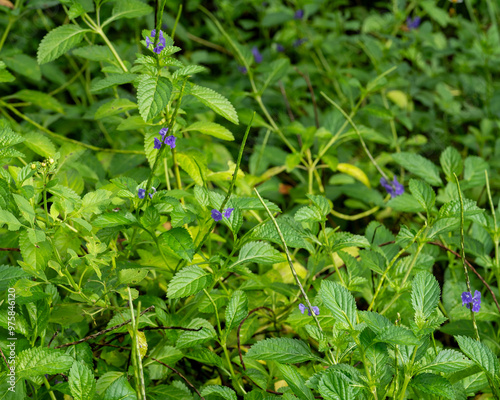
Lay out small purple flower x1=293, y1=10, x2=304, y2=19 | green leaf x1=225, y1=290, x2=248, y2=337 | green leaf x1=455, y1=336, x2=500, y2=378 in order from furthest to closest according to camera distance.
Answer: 1. small purple flower x1=293, y1=10, x2=304, y2=19
2. green leaf x1=225, y1=290, x2=248, y2=337
3. green leaf x1=455, y1=336, x2=500, y2=378

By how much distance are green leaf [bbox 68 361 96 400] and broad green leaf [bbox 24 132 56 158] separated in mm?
789

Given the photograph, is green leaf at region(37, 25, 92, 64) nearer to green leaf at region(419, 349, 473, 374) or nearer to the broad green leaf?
the broad green leaf

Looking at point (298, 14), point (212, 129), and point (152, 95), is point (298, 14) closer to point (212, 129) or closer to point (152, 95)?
point (212, 129)

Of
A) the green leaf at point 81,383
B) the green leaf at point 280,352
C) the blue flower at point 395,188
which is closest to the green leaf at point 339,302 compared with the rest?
the green leaf at point 280,352

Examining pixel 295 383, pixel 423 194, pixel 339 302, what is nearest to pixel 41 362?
pixel 295 383

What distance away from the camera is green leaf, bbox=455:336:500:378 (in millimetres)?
1061

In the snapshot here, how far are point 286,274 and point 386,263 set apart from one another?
359 millimetres

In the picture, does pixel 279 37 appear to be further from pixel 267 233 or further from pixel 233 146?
pixel 267 233

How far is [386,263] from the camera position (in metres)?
1.43

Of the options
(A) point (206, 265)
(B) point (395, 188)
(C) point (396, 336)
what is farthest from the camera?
(B) point (395, 188)

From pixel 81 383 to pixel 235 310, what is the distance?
374mm

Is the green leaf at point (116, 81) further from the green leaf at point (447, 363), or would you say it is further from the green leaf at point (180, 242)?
the green leaf at point (447, 363)

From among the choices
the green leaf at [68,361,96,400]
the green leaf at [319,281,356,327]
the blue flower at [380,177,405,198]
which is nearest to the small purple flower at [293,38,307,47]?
the blue flower at [380,177,405,198]

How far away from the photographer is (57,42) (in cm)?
142
